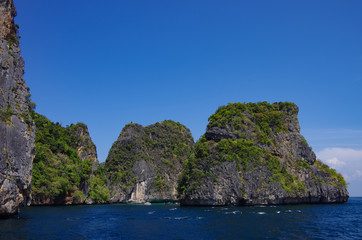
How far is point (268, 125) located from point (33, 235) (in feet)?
243

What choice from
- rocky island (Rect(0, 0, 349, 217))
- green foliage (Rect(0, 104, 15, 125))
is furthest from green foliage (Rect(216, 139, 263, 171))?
green foliage (Rect(0, 104, 15, 125))

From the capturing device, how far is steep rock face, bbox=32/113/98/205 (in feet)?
218

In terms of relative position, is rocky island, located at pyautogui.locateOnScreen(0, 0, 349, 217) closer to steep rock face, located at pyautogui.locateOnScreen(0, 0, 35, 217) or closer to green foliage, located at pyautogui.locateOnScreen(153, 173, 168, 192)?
steep rock face, located at pyautogui.locateOnScreen(0, 0, 35, 217)

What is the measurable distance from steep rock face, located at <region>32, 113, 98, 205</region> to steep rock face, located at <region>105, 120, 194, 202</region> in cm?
2859

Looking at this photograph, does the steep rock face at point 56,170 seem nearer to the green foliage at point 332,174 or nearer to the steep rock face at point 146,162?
the steep rock face at point 146,162

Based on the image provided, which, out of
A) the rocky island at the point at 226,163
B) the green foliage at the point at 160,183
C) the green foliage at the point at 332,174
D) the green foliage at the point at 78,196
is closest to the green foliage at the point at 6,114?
the rocky island at the point at 226,163

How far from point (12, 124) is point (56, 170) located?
1751 inches

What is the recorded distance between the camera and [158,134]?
488 feet

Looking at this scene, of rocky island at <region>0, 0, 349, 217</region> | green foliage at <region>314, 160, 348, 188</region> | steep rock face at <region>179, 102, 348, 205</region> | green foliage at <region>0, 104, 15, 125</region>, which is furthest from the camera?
green foliage at <region>314, 160, 348, 188</region>

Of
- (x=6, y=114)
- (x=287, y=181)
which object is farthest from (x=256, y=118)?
(x=6, y=114)

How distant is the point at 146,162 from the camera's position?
424 ft

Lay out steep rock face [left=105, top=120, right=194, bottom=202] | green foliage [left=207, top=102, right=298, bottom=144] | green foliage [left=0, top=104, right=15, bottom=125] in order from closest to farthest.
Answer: green foliage [left=0, top=104, right=15, bottom=125] → green foliage [left=207, top=102, right=298, bottom=144] → steep rock face [left=105, top=120, right=194, bottom=202]

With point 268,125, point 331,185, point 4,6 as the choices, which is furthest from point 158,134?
point 4,6

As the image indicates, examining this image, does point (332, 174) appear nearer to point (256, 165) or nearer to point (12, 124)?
point (256, 165)
